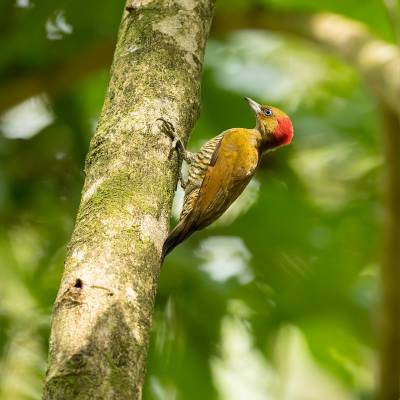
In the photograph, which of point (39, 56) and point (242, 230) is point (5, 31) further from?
point (242, 230)

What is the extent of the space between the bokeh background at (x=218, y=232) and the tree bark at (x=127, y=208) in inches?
99.1

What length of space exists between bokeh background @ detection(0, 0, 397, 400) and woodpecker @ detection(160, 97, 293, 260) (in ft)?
2.08

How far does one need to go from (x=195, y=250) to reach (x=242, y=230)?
38 cm

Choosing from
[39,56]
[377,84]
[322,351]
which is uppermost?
[377,84]

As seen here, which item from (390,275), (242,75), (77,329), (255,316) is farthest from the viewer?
(242,75)

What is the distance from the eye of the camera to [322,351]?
617cm

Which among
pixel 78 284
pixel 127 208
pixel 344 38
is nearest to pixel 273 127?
pixel 344 38

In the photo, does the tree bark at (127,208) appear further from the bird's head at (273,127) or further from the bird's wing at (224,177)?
the bird's head at (273,127)

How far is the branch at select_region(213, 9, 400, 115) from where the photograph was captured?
443 cm

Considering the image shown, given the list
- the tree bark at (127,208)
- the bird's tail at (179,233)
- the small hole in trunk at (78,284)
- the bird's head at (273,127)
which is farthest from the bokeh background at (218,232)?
the small hole in trunk at (78,284)

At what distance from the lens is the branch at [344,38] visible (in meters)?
4.43

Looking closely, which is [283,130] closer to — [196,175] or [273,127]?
[273,127]

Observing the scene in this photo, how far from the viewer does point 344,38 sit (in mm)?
5168

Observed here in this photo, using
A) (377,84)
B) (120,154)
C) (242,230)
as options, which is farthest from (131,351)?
(242,230)
